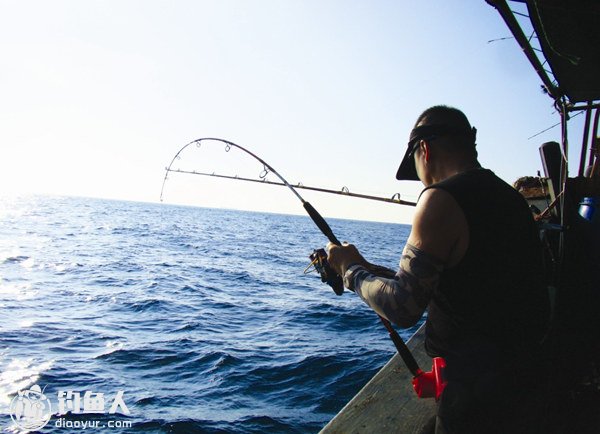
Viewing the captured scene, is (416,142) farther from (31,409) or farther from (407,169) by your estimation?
(31,409)

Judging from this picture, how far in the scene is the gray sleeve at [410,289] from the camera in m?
1.77

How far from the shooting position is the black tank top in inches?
69.0

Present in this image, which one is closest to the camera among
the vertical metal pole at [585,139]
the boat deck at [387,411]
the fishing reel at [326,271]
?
the boat deck at [387,411]

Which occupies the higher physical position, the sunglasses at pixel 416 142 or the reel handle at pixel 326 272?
the sunglasses at pixel 416 142

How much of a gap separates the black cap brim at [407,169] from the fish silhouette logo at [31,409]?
18.5 feet

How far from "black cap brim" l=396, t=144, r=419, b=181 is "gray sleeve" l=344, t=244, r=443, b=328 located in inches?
30.1

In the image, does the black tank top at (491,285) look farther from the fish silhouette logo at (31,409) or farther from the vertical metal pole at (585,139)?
the vertical metal pole at (585,139)

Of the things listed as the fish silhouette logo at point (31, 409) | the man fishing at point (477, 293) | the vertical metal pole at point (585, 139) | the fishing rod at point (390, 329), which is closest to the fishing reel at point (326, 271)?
the fishing rod at point (390, 329)

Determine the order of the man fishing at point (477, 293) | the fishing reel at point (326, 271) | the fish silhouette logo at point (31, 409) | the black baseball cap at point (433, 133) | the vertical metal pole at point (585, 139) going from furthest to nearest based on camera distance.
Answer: the vertical metal pole at point (585, 139) → the fish silhouette logo at point (31, 409) → the fishing reel at point (326, 271) → the black baseball cap at point (433, 133) → the man fishing at point (477, 293)

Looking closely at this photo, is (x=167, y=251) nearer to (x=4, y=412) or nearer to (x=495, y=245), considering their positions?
(x=4, y=412)

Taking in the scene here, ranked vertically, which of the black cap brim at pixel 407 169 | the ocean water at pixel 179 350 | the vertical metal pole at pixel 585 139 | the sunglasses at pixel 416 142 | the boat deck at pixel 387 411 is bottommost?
the ocean water at pixel 179 350

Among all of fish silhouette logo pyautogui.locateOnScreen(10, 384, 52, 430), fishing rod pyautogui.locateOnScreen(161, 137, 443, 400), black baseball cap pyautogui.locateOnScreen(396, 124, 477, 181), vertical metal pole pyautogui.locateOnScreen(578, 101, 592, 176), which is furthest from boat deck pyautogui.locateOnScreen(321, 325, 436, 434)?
vertical metal pole pyautogui.locateOnScreen(578, 101, 592, 176)

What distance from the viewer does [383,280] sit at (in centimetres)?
192

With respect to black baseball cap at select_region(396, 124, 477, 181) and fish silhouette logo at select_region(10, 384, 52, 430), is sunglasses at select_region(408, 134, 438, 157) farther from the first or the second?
fish silhouette logo at select_region(10, 384, 52, 430)
